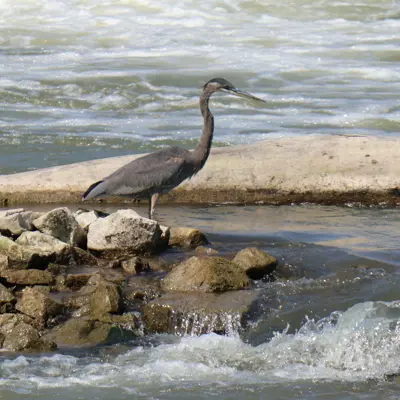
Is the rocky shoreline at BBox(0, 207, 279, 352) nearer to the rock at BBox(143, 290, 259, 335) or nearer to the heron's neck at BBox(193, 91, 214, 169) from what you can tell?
the rock at BBox(143, 290, 259, 335)

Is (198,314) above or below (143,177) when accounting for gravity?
below

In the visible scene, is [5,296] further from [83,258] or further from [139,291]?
[83,258]

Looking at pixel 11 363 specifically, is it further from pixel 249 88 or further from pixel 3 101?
pixel 249 88

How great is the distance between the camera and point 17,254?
20.2ft

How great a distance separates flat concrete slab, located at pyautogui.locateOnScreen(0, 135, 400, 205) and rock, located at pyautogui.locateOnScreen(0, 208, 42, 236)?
5.24 ft

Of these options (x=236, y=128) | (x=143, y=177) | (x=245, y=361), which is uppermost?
(x=236, y=128)

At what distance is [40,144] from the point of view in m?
11.3

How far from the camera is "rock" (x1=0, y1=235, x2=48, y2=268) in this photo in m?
6.14

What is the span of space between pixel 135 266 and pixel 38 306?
918mm

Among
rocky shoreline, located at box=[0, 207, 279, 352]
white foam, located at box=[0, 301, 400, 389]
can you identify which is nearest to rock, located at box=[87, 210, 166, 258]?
rocky shoreline, located at box=[0, 207, 279, 352]

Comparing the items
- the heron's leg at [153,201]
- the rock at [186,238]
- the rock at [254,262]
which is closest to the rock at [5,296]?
the rock at [254,262]

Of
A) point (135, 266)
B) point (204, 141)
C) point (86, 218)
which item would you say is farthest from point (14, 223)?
point (204, 141)

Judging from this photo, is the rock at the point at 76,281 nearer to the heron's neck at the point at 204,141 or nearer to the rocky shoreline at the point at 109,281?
A: the rocky shoreline at the point at 109,281

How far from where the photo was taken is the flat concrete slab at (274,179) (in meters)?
8.27
